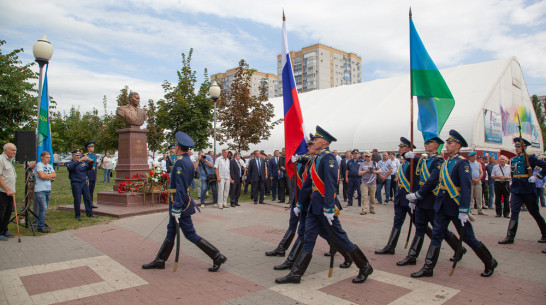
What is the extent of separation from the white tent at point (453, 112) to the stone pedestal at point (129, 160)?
61.3 feet

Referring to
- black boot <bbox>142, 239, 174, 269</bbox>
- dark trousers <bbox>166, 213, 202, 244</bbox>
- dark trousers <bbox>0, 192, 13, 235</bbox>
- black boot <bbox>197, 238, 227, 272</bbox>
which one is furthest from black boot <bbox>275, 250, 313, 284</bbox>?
dark trousers <bbox>0, 192, 13, 235</bbox>

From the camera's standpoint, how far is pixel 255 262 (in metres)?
6.19

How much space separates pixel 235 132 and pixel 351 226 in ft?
30.6

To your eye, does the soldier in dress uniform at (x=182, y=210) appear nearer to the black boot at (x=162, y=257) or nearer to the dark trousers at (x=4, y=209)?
the black boot at (x=162, y=257)

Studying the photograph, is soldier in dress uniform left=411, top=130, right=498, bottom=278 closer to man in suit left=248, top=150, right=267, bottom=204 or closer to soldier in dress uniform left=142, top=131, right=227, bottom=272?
soldier in dress uniform left=142, top=131, right=227, bottom=272

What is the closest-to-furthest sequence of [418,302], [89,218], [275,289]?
[418,302]
[275,289]
[89,218]

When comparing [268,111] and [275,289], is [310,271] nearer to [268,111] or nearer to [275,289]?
[275,289]

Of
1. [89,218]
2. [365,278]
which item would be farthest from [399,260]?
[89,218]

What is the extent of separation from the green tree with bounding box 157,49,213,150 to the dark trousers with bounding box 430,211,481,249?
1351cm

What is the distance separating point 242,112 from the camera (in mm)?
17359

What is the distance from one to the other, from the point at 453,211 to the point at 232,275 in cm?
346

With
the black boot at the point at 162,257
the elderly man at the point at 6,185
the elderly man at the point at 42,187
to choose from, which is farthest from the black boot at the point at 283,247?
the elderly man at the point at 6,185

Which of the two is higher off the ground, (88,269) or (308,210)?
(308,210)

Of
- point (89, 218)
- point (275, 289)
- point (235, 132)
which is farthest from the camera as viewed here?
point (235, 132)
